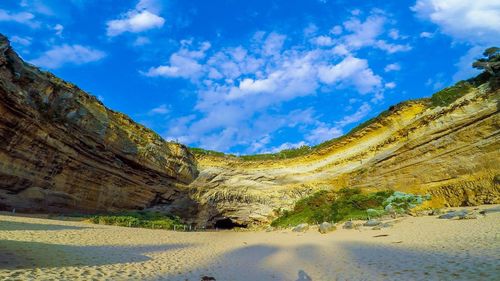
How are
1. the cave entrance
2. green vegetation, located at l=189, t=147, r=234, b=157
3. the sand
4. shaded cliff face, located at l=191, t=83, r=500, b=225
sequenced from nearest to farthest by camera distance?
the sand
shaded cliff face, located at l=191, t=83, r=500, b=225
the cave entrance
green vegetation, located at l=189, t=147, r=234, b=157

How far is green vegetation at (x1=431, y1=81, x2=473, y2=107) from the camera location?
2541 centimetres

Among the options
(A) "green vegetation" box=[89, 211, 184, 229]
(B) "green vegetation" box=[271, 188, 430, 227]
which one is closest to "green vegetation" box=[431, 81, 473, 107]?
(B) "green vegetation" box=[271, 188, 430, 227]

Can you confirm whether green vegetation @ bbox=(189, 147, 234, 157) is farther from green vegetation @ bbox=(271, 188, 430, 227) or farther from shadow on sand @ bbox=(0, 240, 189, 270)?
shadow on sand @ bbox=(0, 240, 189, 270)

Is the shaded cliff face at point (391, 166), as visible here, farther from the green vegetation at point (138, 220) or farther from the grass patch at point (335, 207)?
the green vegetation at point (138, 220)

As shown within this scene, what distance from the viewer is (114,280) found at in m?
7.66

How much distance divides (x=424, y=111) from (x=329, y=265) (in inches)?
926

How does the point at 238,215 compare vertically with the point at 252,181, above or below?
Answer: below

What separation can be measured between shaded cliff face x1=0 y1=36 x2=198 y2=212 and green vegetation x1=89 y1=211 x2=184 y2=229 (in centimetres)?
164

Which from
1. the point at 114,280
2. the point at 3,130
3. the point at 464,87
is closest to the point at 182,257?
the point at 114,280

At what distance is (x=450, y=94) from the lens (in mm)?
26734

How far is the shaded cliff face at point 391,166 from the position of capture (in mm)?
21047

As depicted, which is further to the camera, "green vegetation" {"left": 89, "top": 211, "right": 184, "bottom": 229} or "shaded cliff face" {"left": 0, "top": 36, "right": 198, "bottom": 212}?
"green vegetation" {"left": 89, "top": 211, "right": 184, "bottom": 229}

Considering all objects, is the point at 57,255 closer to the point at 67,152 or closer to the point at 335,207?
the point at 67,152

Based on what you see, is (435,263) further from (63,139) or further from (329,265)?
(63,139)
